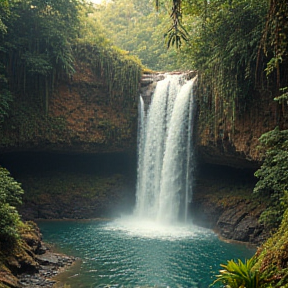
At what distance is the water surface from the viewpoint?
9.90 m

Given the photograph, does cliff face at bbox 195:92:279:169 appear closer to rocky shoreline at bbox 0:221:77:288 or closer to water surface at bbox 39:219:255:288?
water surface at bbox 39:219:255:288

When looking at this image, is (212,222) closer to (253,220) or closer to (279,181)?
(253,220)

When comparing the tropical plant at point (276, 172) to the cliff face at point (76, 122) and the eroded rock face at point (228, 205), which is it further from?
the cliff face at point (76, 122)

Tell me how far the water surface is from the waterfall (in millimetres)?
1508

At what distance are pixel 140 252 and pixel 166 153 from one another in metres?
7.86

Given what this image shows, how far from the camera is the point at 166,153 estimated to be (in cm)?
1945

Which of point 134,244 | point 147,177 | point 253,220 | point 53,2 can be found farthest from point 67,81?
point 253,220

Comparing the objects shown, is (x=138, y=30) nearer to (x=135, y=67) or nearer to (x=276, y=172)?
(x=135, y=67)

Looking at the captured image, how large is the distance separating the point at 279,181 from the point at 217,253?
3.59 meters

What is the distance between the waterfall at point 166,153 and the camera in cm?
1889

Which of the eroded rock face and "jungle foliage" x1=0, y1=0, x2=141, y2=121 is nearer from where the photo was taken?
the eroded rock face

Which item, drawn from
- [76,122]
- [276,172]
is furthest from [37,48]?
[276,172]

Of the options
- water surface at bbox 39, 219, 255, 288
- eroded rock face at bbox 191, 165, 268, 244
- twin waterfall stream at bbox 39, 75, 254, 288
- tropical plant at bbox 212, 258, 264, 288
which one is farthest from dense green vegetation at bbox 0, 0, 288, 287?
tropical plant at bbox 212, 258, 264, 288

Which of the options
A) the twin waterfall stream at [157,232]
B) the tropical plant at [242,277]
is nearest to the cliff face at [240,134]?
the twin waterfall stream at [157,232]
